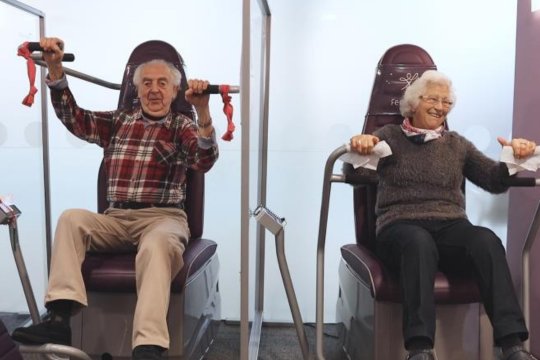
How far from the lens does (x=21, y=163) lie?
2.54m

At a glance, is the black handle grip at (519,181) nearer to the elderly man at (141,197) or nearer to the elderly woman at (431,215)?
the elderly woman at (431,215)

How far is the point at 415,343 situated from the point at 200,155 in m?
0.95

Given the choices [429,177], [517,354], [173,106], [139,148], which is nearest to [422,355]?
[517,354]

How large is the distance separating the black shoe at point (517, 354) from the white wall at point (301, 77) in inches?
46.7

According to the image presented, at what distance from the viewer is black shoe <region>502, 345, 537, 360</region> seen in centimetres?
139

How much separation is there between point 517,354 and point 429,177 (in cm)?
69

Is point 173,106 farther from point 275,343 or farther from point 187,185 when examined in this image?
point 275,343

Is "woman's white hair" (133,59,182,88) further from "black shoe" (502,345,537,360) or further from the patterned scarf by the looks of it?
"black shoe" (502,345,537,360)

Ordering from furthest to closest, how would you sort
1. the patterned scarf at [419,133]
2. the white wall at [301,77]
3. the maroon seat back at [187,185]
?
the white wall at [301,77] < the patterned scarf at [419,133] < the maroon seat back at [187,185]

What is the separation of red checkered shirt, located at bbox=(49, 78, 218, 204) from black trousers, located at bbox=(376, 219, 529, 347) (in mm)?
769

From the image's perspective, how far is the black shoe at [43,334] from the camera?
1.48 m

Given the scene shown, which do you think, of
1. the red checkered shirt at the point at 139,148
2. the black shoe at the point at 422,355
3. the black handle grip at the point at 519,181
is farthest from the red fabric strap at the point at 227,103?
the black handle grip at the point at 519,181

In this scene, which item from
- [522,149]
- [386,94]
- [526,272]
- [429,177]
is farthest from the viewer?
[386,94]

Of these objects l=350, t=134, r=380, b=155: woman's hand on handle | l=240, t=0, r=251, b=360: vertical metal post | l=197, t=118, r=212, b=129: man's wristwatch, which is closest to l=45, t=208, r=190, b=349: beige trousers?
l=240, t=0, r=251, b=360: vertical metal post
